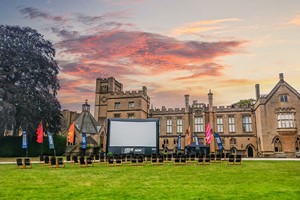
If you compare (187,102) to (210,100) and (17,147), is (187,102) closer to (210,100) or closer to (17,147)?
(210,100)

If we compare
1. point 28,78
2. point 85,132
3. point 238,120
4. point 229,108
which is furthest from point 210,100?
point 28,78

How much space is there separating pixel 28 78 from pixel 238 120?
34015mm

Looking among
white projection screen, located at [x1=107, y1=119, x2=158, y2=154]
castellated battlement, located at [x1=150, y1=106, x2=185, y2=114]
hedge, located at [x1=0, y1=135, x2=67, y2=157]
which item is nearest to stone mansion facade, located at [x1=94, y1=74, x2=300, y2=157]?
castellated battlement, located at [x1=150, y1=106, x2=185, y2=114]

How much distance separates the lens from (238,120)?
44.9 m

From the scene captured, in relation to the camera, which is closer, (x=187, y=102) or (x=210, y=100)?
(x=210, y=100)

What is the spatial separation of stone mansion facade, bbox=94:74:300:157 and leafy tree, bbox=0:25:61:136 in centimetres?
1177

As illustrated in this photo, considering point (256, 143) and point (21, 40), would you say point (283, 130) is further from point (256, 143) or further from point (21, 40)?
point (21, 40)

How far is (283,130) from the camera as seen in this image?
39062 millimetres

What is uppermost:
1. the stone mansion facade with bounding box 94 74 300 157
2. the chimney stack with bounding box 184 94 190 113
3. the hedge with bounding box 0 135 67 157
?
the chimney stack with bounding box 184 94 190 113

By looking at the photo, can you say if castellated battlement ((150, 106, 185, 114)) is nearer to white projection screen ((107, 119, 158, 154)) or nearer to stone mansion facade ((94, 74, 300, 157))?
stone mansion facade ((94, 74, 300, 157))

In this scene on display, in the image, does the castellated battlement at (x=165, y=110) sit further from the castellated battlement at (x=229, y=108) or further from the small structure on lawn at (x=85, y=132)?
the small structure on lawn at (x=85, y=132)

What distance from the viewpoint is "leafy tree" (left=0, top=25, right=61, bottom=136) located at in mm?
31953

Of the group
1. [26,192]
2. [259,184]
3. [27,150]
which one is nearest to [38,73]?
[27,150]

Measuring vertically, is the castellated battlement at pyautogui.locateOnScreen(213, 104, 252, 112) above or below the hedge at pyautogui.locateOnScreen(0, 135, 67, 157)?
above
